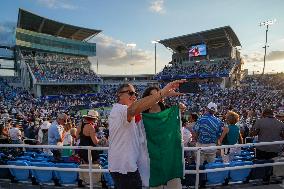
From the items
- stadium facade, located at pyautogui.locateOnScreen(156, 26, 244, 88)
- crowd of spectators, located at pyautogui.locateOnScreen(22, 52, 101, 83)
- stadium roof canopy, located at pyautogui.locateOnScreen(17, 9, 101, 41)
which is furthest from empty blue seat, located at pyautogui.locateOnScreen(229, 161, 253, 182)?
stadium roof canopy, located at pyautogui.locateOnScreen(17, 9, 101, 41)

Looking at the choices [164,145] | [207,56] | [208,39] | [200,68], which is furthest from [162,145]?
[207,56]

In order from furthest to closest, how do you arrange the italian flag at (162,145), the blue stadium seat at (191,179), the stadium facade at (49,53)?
the stadium facade at (49,53) < the blue stadium seat at (191,179) < the italian flag at (162,145)

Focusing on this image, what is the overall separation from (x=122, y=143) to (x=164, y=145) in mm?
818

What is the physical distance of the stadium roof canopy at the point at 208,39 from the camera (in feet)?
221

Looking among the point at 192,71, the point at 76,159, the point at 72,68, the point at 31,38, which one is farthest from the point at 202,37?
the point at 76,159

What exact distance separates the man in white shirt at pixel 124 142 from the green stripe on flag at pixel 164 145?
0.49 m

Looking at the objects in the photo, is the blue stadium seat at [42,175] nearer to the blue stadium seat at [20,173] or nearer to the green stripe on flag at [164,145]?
the blue stadium seat at [20,173]

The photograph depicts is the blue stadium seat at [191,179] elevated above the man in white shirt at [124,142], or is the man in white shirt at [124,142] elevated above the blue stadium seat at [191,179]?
the man in white shirt at [124,142]

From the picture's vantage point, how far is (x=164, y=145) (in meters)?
3.94

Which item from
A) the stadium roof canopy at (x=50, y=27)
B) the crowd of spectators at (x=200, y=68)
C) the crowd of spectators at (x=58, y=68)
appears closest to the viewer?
the crowd of spectators at (x=58, y=68)

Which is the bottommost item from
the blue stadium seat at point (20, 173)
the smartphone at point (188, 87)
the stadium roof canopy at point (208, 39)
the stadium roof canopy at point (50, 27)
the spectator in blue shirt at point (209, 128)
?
the blue stadium seat at point (20, 173)

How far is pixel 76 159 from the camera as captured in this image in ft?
21.0

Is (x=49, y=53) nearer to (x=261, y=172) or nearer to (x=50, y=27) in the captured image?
(x=50, y=27)

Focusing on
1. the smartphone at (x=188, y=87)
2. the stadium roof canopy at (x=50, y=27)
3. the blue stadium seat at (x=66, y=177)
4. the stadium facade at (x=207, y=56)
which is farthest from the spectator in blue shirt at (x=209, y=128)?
the stadium roof canopy at (x=50, y=27)
